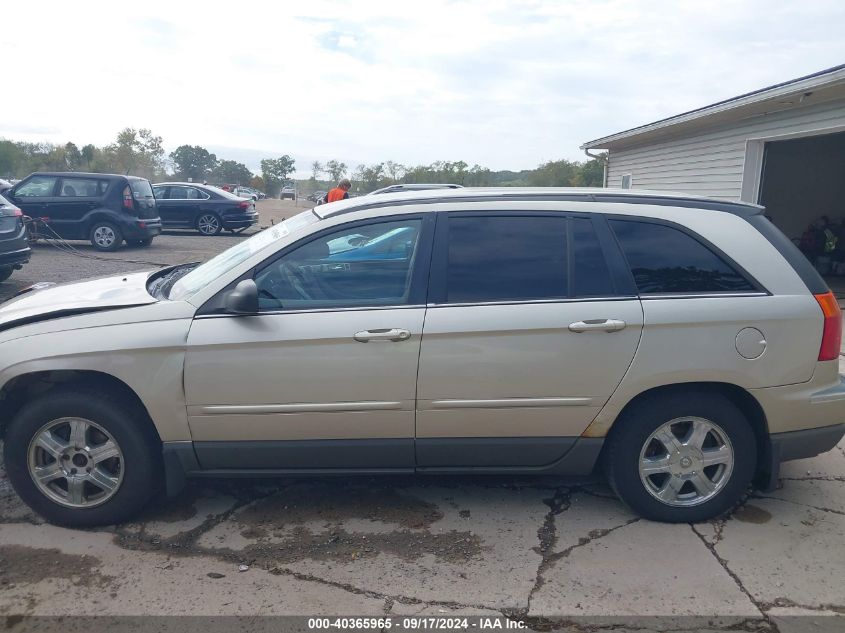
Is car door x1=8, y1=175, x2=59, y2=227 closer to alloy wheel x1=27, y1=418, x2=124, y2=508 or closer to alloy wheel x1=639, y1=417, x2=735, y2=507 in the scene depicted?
alloy wheel x1=27, y1=418, x2=124, y2=508

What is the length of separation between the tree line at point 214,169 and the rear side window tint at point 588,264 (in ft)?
79.4

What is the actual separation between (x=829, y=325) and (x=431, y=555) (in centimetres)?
236

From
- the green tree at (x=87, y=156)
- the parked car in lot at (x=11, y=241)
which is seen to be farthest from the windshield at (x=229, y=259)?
the green tree at (x=87, y=156)

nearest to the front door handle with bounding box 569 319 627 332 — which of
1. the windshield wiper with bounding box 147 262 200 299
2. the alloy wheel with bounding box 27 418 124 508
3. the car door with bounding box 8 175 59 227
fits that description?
the windshield wiper with bounding box 147 262 200 299

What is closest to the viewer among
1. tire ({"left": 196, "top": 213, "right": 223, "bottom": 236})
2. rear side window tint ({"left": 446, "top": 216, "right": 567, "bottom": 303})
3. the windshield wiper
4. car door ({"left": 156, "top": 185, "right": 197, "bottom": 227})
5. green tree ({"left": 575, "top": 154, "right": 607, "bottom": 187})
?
rear side window tint ({"left": 446, "top": 216, "right": 567, "bottom": 303})

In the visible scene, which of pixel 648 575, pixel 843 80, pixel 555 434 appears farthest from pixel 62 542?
pixel 843 80

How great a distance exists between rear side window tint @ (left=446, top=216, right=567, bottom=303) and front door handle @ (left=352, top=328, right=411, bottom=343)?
31 cm

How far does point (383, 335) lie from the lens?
3.50m

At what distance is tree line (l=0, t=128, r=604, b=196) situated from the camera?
34.5m

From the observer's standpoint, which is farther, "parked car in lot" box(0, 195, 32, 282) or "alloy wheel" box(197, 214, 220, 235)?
"alloy wheel" box(197, 214, 220, 235)

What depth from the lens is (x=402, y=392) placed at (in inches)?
140

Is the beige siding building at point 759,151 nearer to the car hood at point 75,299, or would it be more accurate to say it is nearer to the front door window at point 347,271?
the front door window at point 347,271

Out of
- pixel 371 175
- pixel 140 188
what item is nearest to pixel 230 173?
pixel 371 175

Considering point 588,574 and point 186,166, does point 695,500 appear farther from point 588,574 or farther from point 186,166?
point 186,166
